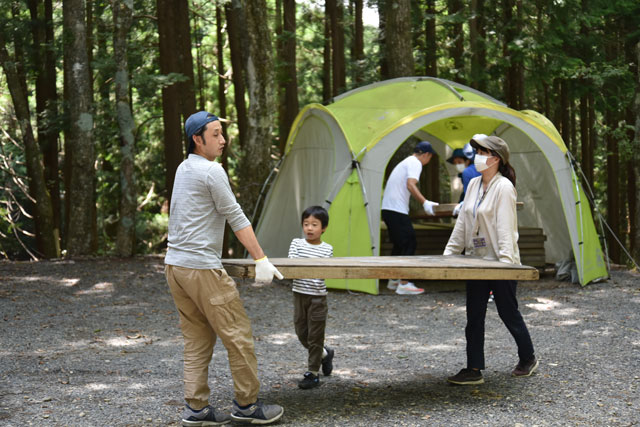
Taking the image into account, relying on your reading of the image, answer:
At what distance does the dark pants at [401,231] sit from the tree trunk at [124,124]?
16.0 ft

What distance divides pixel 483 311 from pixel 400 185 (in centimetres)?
480

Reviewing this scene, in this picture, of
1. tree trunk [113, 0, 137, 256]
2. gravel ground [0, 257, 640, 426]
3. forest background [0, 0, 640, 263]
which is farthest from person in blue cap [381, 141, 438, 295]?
tree trunk [113, 0, 137, 256]

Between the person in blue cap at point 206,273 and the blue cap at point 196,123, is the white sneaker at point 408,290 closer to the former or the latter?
the person in blue cap at point 206,273

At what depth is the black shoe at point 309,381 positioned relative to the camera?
16.2ft

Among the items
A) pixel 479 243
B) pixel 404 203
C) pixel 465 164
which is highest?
pixel 465 164

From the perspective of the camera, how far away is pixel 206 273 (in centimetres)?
389

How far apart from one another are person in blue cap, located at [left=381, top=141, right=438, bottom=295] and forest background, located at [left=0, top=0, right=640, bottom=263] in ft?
8.52

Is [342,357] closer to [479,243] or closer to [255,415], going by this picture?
[479,243]

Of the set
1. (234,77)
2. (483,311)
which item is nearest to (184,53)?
(234,77)

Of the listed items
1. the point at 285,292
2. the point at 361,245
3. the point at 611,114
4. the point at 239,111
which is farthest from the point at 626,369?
the point at 611,114

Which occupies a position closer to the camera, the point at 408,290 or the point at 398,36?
the point at 408,290

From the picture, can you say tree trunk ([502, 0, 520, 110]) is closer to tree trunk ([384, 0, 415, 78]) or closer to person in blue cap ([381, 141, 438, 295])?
tree trunk ([384, 0, 415, 78])

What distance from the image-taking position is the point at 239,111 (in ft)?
58.1

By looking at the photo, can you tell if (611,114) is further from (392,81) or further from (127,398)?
(127,398)
